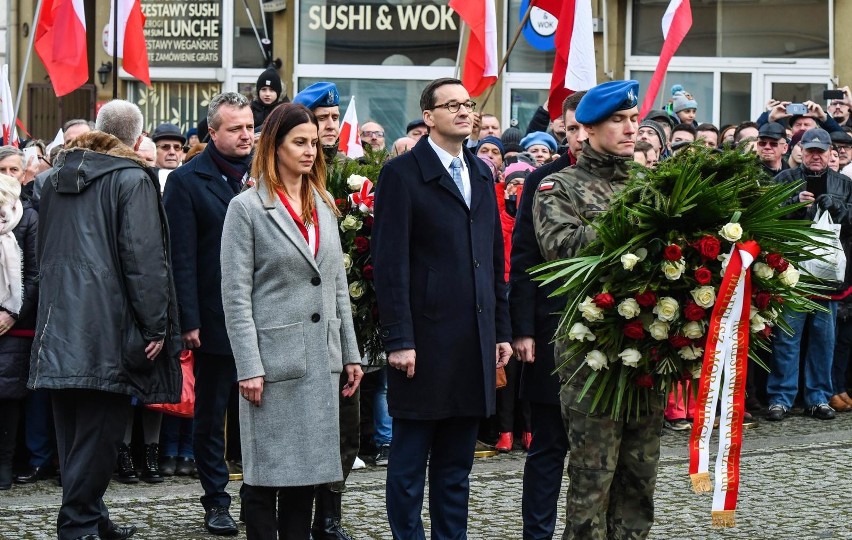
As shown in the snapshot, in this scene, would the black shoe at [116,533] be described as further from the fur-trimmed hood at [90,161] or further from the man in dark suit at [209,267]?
the fur-trimmed hood at [90,161]

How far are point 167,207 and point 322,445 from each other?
2.02m

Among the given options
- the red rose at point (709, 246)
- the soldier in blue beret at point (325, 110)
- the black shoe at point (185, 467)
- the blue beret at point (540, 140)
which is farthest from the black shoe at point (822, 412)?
the red rose at point (709, 246)

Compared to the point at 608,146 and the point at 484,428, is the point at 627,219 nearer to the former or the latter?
the point at 608,146

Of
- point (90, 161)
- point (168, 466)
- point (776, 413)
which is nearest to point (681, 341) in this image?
point (90, 161)

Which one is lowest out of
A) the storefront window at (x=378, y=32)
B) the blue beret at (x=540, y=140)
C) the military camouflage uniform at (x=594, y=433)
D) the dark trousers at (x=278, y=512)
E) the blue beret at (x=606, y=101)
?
the dark trousers at (x=278, y=512)

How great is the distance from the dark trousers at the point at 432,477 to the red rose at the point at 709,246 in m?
1.46

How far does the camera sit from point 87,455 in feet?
22.5

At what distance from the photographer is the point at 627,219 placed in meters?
5.70

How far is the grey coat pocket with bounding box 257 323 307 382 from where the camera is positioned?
5.98m

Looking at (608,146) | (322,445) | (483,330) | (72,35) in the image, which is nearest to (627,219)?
(608,146)

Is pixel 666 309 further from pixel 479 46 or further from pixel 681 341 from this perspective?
pixel 479 46

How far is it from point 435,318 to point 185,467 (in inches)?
140

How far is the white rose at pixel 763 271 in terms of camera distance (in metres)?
5.72

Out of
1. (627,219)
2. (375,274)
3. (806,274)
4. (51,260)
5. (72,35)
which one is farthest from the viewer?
(72,35)
